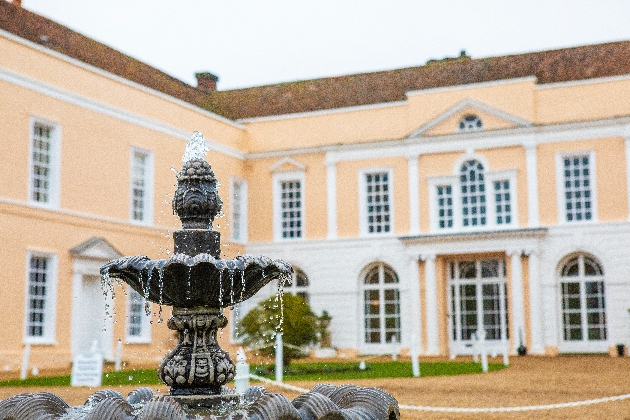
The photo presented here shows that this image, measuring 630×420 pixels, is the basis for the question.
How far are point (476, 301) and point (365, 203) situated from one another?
441 cm

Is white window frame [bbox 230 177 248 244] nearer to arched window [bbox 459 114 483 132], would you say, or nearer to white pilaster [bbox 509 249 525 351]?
arched window [bbox 459 114 483 132]

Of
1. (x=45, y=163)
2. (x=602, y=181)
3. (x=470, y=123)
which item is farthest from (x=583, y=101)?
(x=45, y=163)

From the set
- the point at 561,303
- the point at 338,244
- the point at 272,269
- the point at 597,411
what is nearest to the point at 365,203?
the point at 338,244

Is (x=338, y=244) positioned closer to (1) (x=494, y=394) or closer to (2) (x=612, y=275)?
(2) (x=612, y=275)

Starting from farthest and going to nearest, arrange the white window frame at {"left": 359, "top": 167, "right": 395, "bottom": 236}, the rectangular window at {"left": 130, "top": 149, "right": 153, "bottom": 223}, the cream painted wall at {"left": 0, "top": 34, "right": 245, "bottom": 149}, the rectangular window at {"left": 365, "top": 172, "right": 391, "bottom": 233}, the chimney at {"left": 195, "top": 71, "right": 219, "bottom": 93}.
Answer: the chimney at {"left": 195, "top": 71, "right": 219, "bottom": 93}
the rectangular window at {"left": 365, "top": 172, "right": 391, "bottom": 233}
the white window frame at {"left": 359, "top": 167, "right": 395, "bottom": 236}
the rectangular window at {"left": 130, "top": 149, "right": 153, "bottom": 223}
the cream painted wall at {"left": 0, "top": 34, "right": 245, "bottom": 149}

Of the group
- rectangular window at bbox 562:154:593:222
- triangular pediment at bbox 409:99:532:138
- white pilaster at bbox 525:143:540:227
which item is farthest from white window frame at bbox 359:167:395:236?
rectangular window at bbox 562:154:593:222

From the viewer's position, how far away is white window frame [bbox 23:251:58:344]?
1934 cm

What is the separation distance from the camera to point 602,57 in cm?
2545

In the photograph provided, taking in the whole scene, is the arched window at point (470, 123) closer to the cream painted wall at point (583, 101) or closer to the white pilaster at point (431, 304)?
the cream painted wall at point (583, 101)

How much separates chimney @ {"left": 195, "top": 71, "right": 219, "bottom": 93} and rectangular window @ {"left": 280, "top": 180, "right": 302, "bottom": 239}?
5.99m

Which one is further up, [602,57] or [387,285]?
[602,57]

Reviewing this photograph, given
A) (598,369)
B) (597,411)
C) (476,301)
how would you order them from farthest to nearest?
(476,301) < (598,369) < (597,411)

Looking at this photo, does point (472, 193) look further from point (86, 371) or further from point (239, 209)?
point (86, 371)

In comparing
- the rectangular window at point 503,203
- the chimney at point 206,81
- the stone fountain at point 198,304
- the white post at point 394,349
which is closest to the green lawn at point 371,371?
the white post at point 394,349
